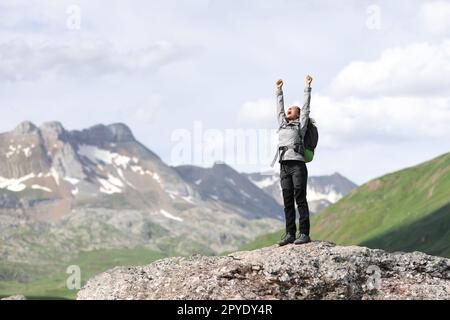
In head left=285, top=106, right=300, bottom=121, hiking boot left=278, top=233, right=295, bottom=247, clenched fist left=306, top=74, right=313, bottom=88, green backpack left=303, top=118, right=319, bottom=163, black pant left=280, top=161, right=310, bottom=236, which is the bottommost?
hiking boot left=278, top=233, right=295, bottom=247

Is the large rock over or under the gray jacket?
under

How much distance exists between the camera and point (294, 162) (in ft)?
85.9

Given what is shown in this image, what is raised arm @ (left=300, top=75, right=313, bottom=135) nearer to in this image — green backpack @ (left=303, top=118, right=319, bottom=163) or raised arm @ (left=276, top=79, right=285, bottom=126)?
green backpack @ (left=303, top=118, right=319, bottom=163)

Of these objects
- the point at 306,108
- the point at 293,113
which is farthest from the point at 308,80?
the point at 293,113

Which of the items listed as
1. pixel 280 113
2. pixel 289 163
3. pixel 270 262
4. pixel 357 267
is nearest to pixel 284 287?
pixel 270 262

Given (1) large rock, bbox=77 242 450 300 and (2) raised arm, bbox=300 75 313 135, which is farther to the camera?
(2) raised arm, bbox=300 75 313 135

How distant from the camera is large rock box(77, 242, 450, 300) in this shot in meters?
22.9

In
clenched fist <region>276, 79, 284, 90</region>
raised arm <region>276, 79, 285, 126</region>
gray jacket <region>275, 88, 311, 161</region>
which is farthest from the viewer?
clenched fist <region>276, 79, 284, 90</region>

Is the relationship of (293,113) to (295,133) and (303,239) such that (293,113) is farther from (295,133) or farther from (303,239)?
(303,239)

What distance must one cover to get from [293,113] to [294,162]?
1850 mm

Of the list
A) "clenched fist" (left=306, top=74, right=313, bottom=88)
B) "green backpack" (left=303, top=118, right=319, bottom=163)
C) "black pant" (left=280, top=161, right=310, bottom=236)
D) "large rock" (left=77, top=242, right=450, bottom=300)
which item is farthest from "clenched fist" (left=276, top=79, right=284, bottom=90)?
"large rock" (left=77, top=242, right=450, bottom=300)
